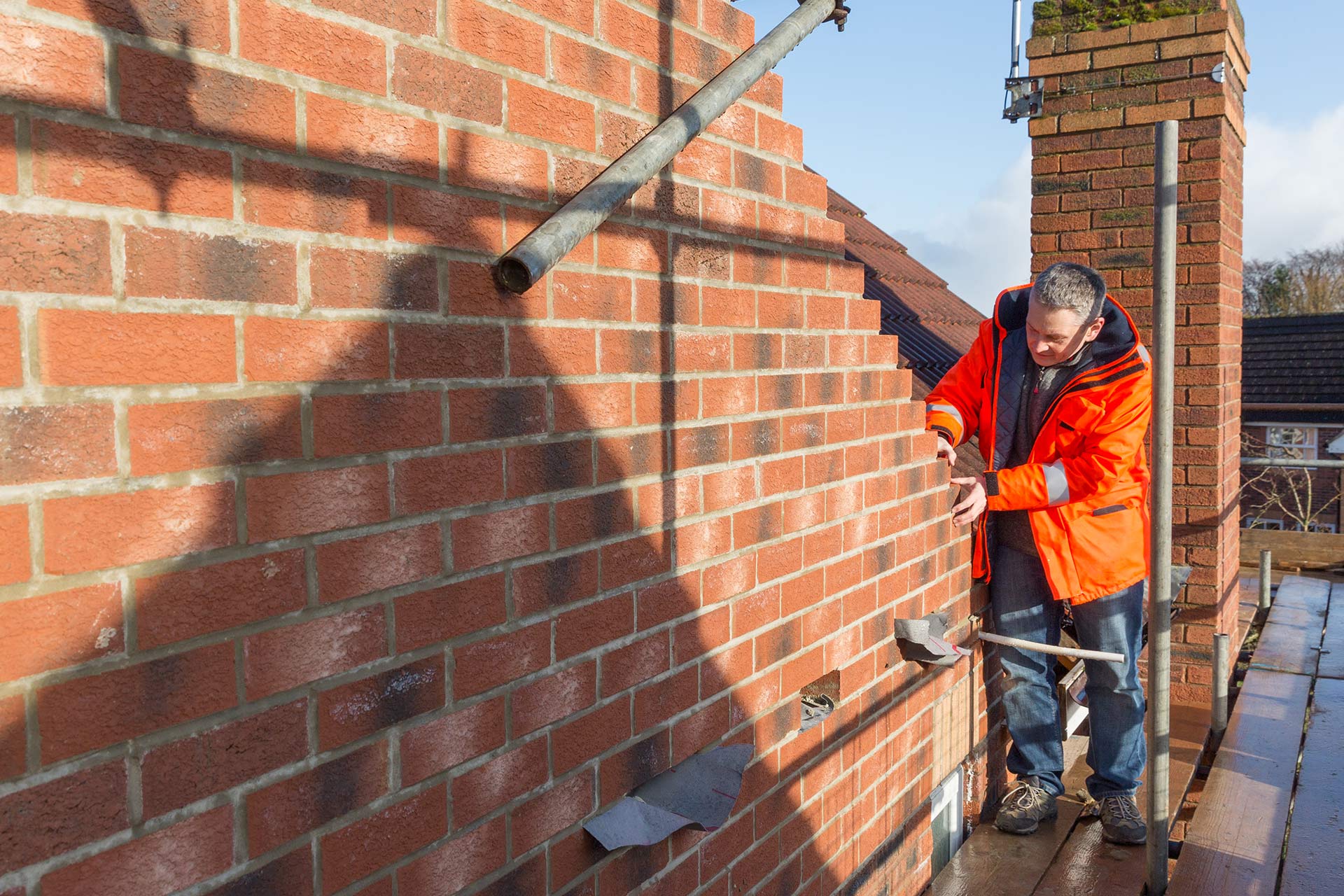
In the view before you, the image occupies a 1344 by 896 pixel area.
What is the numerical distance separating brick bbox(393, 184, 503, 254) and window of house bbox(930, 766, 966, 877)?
2698 millimetres

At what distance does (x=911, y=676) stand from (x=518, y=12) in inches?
92.7

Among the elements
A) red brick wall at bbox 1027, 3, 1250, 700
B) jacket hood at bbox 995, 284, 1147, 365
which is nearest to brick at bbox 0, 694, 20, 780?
jacket hood at bbox 995, 284, 1147, 365

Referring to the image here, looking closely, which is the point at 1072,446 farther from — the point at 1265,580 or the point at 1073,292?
the point at 1265,580

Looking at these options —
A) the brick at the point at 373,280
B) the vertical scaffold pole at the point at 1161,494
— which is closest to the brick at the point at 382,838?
the brick at the point at 373,280

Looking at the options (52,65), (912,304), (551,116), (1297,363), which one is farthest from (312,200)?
(1297,363)

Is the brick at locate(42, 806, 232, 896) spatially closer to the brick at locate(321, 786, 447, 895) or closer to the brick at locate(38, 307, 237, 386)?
the brick at locate(321, 786, 447, 895)

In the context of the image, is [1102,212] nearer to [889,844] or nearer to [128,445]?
[889,844]

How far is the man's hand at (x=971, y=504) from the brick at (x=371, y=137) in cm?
244

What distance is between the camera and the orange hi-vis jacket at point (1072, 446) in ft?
11.1

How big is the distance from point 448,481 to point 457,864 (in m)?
0.63

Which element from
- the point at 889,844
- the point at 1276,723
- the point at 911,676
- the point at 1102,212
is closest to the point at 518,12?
the point at 911,676

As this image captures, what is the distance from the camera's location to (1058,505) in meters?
3.47

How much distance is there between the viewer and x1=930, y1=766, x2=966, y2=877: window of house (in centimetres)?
357

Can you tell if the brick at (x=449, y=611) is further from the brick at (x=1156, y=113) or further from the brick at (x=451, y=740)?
the brick at (x=1156, y=113)
